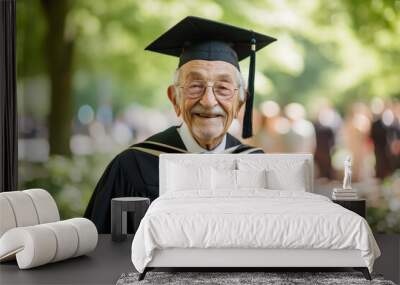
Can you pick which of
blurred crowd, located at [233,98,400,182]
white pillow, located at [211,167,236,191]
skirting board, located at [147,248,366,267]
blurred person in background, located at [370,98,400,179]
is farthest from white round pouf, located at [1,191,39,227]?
blurred person in background, located at [370,98,400,179]

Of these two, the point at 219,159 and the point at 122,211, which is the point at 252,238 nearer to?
the point at 122,211

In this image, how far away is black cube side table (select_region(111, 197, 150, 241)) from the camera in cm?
664

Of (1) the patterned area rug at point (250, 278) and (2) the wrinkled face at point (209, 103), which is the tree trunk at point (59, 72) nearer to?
(2) the wrinkled face at point (209, 103)

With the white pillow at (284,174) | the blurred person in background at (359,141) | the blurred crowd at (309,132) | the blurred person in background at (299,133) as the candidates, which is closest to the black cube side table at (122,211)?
the blurred crowd at (309,132)

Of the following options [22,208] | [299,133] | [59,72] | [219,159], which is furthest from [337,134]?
[22,208]

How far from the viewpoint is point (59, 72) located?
296 inches

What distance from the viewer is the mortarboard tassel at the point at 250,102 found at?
7399 millimetres

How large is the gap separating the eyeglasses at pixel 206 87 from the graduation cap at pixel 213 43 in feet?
0.73

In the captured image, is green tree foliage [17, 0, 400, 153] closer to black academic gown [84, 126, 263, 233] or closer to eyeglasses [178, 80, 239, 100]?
eyeglasses [178, 80, 239, 100]

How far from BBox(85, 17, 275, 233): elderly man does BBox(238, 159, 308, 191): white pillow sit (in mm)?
477

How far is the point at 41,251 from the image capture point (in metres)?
5.25

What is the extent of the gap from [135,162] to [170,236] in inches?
104

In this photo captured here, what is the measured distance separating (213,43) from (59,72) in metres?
1.81

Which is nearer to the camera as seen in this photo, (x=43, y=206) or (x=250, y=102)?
(x=43, y=206)
